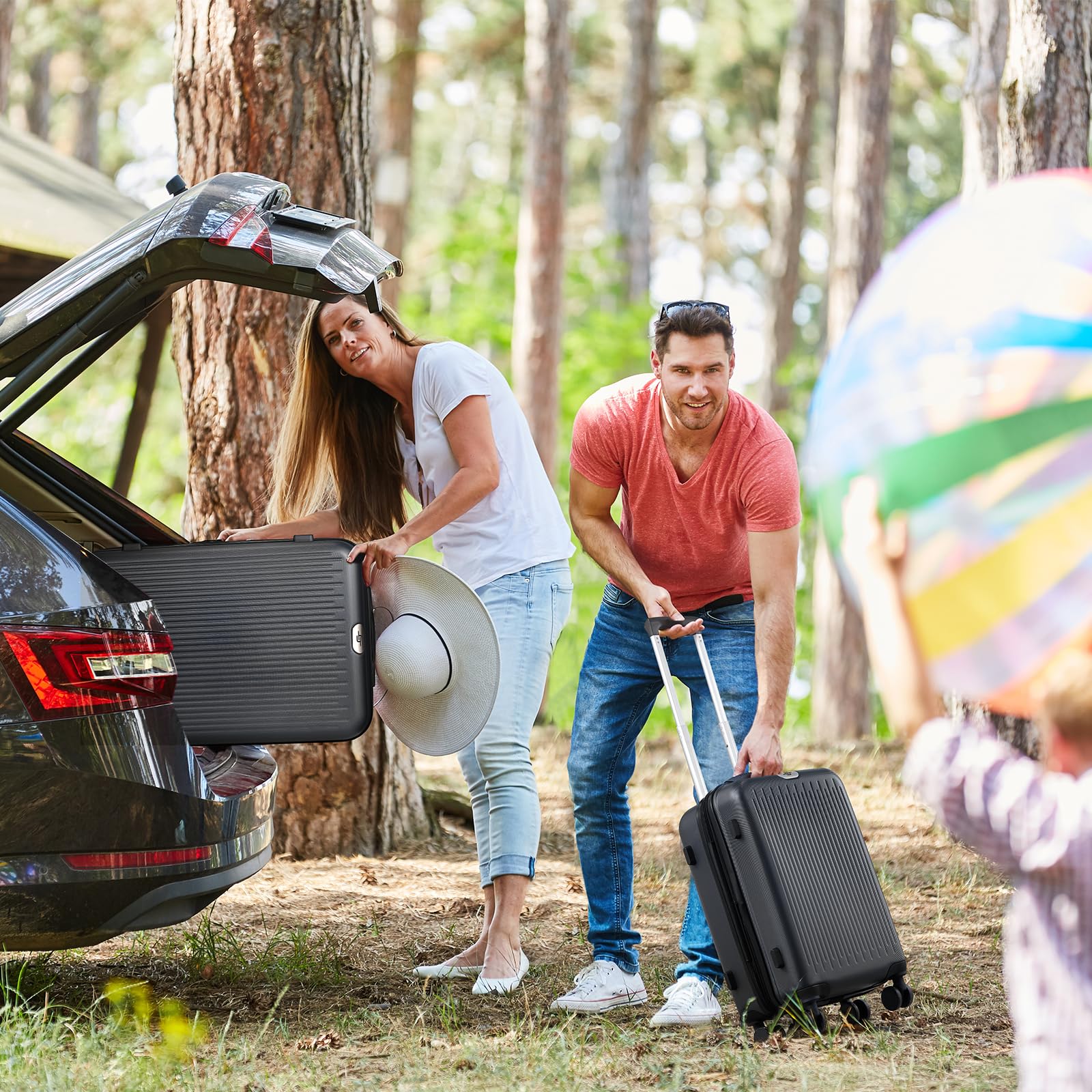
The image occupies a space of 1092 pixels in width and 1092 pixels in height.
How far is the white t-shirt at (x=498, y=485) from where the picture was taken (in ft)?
12.7

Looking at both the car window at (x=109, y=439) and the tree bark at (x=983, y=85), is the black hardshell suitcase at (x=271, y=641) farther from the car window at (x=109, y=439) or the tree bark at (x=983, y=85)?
the car window at (x=109, y=439)

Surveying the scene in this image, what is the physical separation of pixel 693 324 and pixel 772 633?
853mm

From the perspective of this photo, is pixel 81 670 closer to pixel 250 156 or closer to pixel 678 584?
pixel 678 584

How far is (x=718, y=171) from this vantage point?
3122cm

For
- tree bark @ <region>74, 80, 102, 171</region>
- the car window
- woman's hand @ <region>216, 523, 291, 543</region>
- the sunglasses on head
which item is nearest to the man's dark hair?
the sunglasses on head

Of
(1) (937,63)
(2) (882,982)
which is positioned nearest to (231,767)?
(2) (882,982)

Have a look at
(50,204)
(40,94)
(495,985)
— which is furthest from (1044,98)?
(40,94)

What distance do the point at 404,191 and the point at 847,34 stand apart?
466 centimetres

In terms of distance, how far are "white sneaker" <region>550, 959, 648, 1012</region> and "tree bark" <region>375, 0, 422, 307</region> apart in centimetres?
1013

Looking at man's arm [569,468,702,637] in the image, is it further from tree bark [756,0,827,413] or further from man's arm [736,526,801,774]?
tree bark [756,0,827,413]

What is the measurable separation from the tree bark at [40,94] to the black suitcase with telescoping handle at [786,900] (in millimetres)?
19925

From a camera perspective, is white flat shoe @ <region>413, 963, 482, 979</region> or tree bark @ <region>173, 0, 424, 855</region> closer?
white flat shoe @ <region>413, 963, 482, 979</region>

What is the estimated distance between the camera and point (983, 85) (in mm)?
7344

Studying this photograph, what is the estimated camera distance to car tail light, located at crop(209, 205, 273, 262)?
11.0ft
